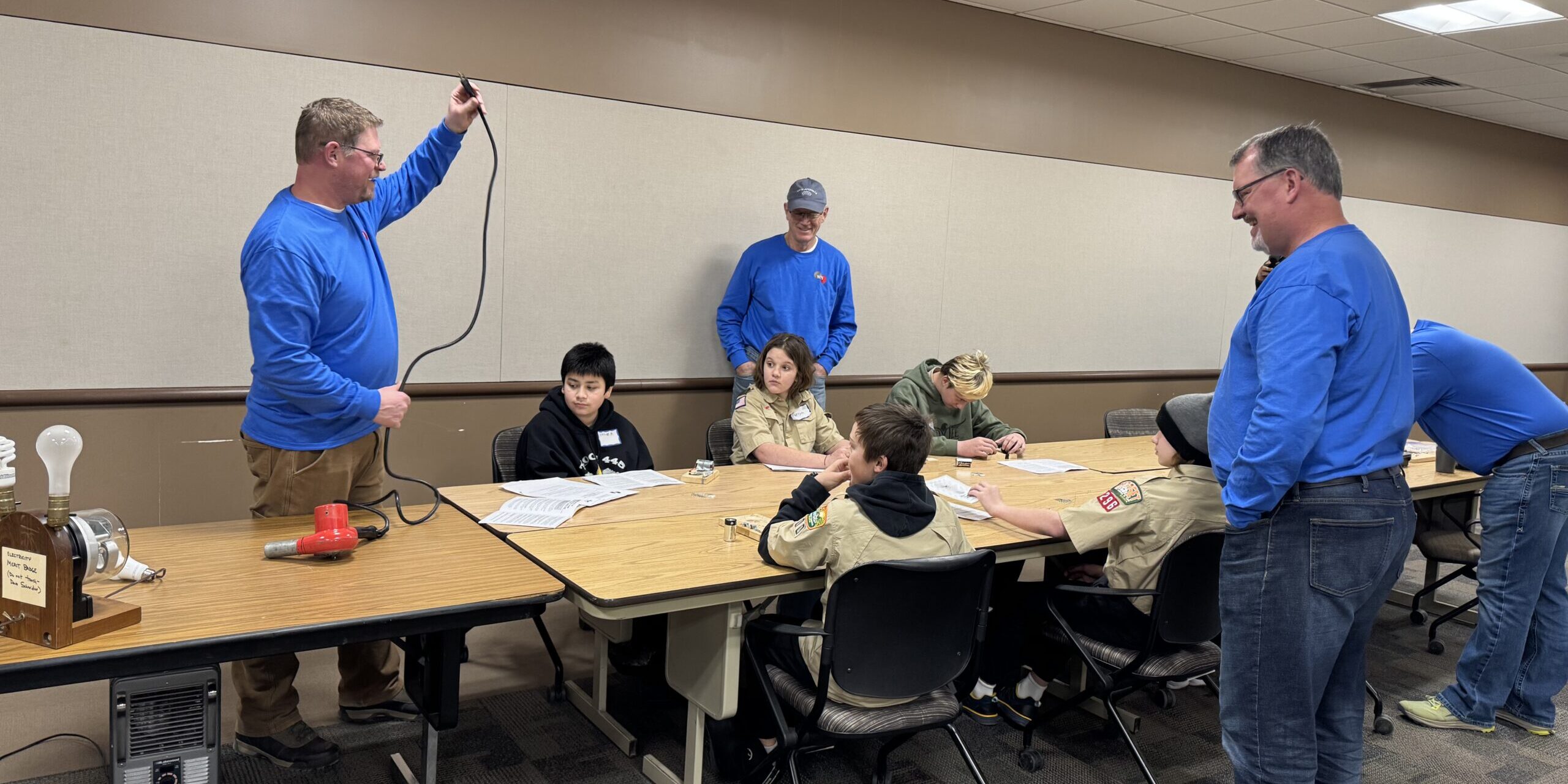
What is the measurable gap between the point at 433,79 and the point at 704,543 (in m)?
2.56

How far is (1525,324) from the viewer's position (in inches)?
364

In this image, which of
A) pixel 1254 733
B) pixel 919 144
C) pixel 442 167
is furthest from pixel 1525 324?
pixel 442 167

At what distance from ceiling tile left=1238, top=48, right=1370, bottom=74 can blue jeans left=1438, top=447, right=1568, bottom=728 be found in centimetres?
386

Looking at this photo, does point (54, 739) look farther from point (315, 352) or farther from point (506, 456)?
point (506, 456)

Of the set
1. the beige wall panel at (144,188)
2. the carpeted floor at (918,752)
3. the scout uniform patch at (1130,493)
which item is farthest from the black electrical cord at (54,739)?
the scout uniform patch at (1130,493)

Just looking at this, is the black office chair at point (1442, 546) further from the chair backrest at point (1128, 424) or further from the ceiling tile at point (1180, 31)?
the ceiling tile at point (1180, 31)

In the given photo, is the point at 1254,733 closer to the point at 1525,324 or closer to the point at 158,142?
the point at 158,142

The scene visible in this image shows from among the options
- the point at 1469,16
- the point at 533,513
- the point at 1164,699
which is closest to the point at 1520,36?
the point at 1469,16

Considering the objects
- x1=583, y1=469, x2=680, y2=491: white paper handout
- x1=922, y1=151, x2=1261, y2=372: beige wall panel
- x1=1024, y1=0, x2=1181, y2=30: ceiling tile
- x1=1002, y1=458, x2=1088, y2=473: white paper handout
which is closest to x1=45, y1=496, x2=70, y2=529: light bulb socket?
x1=583, y1=469, x2=680, y2=491: white paper handout

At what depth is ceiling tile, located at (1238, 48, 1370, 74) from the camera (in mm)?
6305

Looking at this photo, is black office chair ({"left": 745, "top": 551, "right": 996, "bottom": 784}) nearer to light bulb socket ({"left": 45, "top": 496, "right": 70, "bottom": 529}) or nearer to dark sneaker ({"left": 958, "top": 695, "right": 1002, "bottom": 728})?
dark sneaker ({"left": 958, "top": 695, "right": 1002, "bottom": 728})

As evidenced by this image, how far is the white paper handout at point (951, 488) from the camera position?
3238mm

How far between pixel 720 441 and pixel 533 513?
1.36m

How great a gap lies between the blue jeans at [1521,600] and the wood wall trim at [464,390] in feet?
9.68
